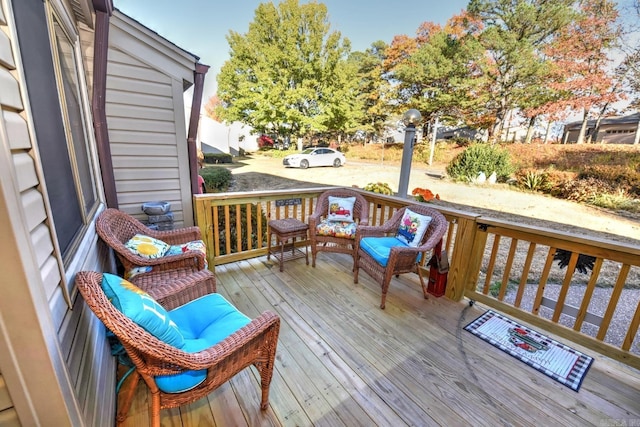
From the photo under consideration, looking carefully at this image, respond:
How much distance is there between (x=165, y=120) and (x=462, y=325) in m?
3.60

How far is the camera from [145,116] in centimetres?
290

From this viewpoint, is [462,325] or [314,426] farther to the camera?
[462,325]

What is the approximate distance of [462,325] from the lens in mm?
2258

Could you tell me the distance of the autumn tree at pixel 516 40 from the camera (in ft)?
35.7

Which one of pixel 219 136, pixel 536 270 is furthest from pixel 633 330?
pixel 219 136

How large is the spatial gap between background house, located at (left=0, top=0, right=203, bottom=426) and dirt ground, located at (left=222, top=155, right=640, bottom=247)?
15.8ft

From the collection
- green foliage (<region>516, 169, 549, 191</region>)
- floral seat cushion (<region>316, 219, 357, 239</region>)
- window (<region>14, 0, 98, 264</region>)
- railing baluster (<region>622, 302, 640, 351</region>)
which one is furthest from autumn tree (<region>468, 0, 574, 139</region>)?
window (<region>14, 0, 98, 264</region>)

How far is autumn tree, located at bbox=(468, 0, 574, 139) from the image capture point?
1088cm

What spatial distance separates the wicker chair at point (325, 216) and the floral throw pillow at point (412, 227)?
434 mm

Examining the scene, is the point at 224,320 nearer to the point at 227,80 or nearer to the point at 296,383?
the point at 296,383

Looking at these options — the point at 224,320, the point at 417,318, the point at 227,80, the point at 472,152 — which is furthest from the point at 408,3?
the point at 224,320

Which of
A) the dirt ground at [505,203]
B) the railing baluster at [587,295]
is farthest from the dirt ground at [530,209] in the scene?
the railing baluster at [587,295]

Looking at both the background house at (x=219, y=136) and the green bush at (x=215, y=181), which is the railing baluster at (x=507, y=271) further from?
the background house at (x=219, y=136)

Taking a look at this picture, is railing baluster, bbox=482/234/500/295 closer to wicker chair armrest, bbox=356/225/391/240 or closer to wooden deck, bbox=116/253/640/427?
wooden deck, bbox=116/253/640/427
